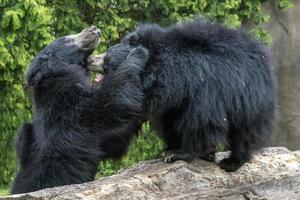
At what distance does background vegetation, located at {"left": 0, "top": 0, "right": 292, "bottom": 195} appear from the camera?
6328mm

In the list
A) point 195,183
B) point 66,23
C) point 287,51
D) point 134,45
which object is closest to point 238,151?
point 195,183

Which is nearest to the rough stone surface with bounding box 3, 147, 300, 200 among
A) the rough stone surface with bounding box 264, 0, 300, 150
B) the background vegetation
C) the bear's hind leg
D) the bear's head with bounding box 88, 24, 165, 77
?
the bear's hind leg

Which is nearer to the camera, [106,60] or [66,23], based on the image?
[106,60]

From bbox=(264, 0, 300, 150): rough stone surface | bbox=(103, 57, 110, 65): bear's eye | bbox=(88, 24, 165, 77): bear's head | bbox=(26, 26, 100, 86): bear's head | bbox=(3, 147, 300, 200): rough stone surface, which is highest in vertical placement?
bbox=(88, 24, 165, 77): bear's head

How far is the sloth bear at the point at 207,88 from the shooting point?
3994 millimetres

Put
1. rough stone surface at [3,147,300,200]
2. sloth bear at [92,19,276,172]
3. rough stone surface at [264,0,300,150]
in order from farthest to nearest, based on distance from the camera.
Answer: rough stone surface at [264,0,300,150]
sloth bear at [92,19,276,172]
rough stone surface at [3,147,300,200]

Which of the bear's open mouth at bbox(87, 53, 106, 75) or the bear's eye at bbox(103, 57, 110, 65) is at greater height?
the bear's eye at bbox(103, 57, 110, 65)

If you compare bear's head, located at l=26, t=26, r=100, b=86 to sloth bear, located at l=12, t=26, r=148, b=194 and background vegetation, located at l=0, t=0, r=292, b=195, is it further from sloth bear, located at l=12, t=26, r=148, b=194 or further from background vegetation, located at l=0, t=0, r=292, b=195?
background vegetation, located at l=0, t=0, r=292, b=195

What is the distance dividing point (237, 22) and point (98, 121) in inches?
143

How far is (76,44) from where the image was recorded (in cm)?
450

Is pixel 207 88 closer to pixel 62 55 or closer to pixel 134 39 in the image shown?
pixel 134 39

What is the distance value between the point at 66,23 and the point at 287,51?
2901mm

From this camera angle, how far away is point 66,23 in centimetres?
705

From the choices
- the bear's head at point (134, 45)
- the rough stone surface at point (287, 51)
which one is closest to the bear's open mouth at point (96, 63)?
the bear's head at point (134, 45)
